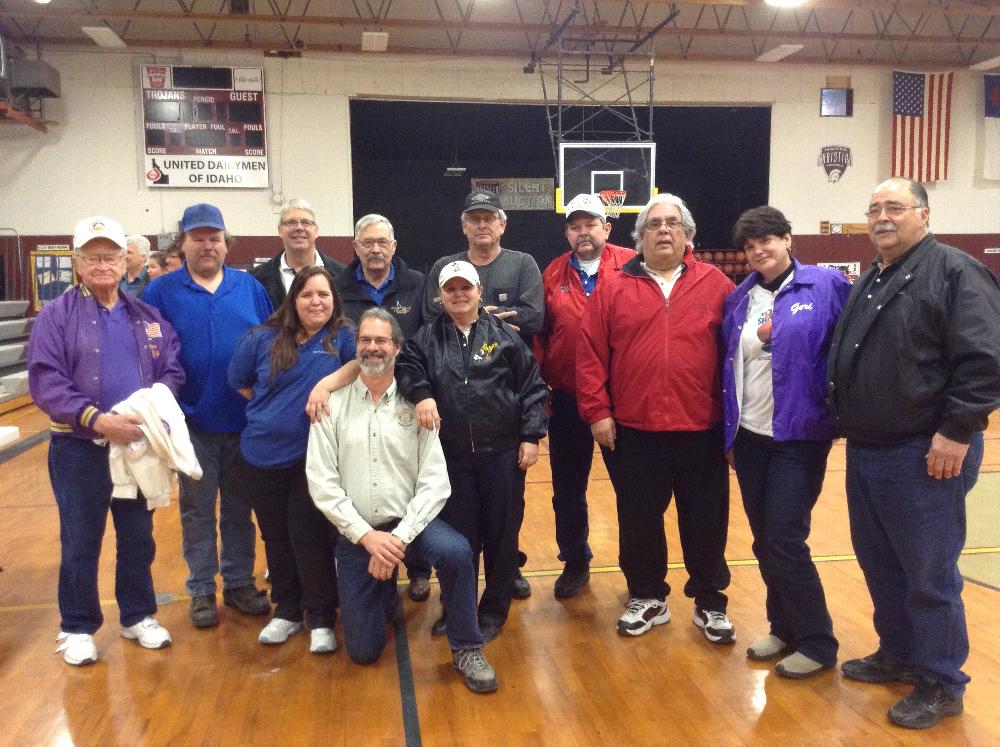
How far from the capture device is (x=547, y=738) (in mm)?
2389

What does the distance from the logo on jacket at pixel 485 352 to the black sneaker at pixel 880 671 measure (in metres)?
1.74

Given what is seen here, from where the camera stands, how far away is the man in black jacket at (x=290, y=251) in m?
3.50

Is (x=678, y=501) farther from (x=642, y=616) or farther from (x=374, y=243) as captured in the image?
(x=374, y=243)

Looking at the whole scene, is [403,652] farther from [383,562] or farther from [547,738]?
[547,738]

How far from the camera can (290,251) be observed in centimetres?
355

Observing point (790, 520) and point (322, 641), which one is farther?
point (322, 641)

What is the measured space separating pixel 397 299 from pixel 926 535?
229 cm

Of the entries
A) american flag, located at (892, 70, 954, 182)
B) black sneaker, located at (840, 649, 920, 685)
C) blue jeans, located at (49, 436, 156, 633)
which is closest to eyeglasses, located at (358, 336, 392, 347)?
blue jeans, located at (49, 436, 156, 633)

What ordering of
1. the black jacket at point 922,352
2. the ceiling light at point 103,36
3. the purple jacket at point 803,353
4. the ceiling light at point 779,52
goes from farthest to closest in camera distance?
the ceiling light at point 779,52 → the ceiling light at point 103,36 → the purple jacket at point 803,353 → the black jacket at point 922,352

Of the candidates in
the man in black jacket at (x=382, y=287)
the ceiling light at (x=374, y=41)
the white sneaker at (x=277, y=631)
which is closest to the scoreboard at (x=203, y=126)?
the ceiling light at (x=374, y=41)

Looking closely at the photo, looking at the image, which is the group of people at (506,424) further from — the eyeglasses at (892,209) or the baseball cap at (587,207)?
the baseball cap at (587,207)

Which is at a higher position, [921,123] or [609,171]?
[921,123]

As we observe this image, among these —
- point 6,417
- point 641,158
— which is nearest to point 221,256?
point 6,417

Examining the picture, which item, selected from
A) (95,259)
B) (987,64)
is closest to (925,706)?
(95,259)
